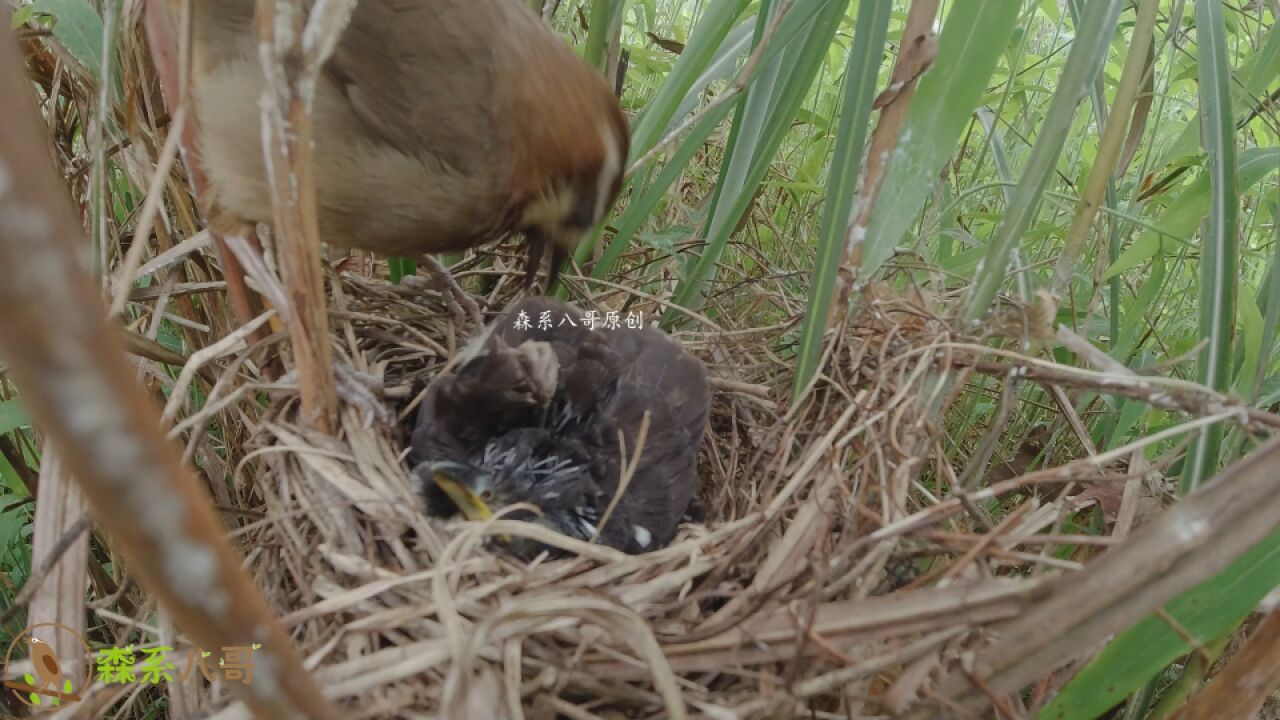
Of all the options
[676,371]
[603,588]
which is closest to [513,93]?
[676,371]

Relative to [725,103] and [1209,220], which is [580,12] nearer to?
[725,103]

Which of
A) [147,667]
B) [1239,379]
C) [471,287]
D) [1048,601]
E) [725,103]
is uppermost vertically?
[725,103]

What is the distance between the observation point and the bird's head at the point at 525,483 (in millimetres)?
1030

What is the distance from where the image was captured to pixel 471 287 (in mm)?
1730

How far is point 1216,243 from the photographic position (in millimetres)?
991

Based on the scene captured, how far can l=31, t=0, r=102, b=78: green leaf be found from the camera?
93 centimetres

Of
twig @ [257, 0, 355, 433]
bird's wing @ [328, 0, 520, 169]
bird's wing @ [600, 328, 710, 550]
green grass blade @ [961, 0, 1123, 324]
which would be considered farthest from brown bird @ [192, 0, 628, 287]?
green grass blade @ [961, 0, 1123, 324]

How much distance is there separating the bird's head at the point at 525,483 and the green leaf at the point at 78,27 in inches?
24.9

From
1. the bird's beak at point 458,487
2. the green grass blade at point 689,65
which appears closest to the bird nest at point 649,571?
the bird's beak at point 458,487

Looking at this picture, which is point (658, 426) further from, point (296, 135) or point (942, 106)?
point (296, 135)

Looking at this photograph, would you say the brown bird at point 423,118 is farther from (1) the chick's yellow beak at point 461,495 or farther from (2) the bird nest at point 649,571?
(1) the chick's yellow beak at point 461,495

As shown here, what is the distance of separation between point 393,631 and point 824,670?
1.35ft

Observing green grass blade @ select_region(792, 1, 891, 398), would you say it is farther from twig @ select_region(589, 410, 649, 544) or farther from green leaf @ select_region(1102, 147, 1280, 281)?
green leaf @ select_region(1102, 147, 1280, 281)

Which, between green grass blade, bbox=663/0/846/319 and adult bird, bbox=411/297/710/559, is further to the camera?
green grass blade, bbox=663/0/846/319
